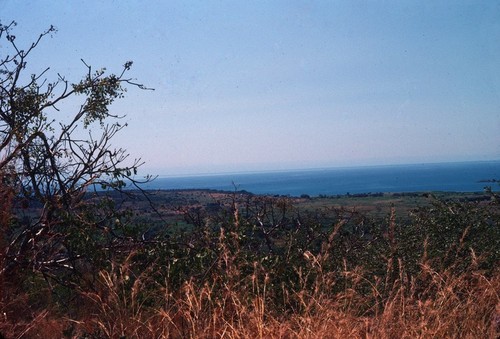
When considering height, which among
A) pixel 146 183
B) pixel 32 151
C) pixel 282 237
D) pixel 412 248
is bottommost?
pixel 412 248

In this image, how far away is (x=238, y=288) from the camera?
225 inches

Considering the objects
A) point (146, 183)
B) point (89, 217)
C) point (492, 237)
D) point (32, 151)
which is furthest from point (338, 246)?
point (32, 151)

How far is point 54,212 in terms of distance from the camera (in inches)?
254

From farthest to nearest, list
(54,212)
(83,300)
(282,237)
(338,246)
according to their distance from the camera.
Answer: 1. (338,246)
2. (282,237)
3. (54,212)
4. (83,300)

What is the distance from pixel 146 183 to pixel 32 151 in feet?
5.37

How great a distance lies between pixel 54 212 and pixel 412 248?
7345 mm

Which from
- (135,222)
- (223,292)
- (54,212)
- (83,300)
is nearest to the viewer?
(223,292)

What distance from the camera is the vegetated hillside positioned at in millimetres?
4664

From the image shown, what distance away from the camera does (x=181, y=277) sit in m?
6.08

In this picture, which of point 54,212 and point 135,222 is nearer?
point 54,212

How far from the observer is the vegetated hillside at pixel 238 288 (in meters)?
4.66

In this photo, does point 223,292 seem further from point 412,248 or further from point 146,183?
point 412,248

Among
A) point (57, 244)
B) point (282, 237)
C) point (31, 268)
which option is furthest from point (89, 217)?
point (282, 237)

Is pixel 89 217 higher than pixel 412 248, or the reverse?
pixel 89 217
